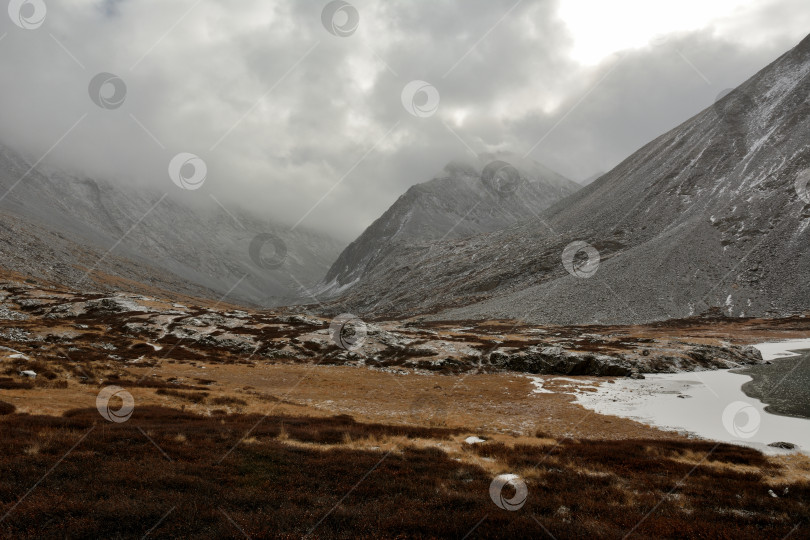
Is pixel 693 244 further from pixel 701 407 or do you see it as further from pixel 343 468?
pixel 343 468

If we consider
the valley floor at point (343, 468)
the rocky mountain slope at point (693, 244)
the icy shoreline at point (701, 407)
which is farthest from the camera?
the rocky mountain slope at point (693, 244)

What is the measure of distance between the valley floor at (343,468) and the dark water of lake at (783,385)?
13.6 meters

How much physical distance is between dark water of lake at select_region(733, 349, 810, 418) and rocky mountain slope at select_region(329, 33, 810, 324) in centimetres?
5654

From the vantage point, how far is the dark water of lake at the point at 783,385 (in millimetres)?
32625

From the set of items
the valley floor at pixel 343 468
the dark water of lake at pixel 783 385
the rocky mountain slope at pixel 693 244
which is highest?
the rocky mountain slope at pixel 693 244

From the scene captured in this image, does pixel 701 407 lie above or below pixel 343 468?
above

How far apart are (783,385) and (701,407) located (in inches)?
552

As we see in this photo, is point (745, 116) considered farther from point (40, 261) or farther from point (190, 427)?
point (40, 261)

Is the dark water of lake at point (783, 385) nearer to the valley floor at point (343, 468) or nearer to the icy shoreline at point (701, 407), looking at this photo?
the icy shoreline at point (701, 407)

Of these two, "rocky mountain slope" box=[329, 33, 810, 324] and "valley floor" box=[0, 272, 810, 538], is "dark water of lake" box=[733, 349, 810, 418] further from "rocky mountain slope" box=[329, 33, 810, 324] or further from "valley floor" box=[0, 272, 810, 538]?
"rocky mountain slope" box=[329, 33, 810, 324]

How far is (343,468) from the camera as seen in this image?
14453 millimetres

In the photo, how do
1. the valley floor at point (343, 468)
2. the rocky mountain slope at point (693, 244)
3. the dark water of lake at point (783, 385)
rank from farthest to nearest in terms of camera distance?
the rocky mountain slope at point (693, 244), the dark water of lake at point (783, 385), the valley floor at point (343, 468)

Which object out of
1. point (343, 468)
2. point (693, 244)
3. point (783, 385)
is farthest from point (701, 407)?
point (693, 244)

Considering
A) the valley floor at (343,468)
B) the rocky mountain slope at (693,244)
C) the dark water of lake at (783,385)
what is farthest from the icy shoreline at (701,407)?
the rocky mountain slope at (693,244)
